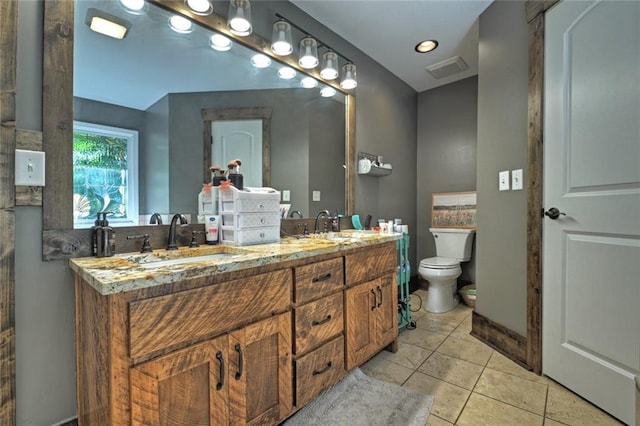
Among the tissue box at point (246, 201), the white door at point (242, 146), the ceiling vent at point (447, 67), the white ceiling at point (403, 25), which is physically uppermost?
the white ceiling at point (403, 25)

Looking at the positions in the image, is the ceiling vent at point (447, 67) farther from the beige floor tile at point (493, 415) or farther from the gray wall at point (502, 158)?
the beige floor tile at point (493, 415)

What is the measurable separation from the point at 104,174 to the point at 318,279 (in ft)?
3.46

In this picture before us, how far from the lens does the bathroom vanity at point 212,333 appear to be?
0.80 metres

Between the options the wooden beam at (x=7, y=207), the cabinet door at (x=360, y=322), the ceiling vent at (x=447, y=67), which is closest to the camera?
the wooden beam at (x=7, y=207)

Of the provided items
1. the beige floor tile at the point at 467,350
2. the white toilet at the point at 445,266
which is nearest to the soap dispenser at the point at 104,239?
the beige floor tile at the point at 467,350

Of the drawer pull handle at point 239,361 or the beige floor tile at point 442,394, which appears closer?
the drawer pull handle at point 239,361

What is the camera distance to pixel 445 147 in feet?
10.8

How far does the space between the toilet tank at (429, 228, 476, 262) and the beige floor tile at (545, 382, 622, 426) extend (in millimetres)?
1517

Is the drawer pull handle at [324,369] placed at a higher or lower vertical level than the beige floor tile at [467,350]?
higher

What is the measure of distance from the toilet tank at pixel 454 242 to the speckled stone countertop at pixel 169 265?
183cm

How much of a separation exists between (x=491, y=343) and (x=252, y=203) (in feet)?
6.29

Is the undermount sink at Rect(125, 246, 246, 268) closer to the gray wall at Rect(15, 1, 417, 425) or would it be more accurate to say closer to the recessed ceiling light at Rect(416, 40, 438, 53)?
the gray wall at Rect(15, 1, 417, 425)

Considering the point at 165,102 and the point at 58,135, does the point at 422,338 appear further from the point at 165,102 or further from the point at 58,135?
the point at 58,135

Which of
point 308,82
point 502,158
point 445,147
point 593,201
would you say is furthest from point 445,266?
point 308,82
